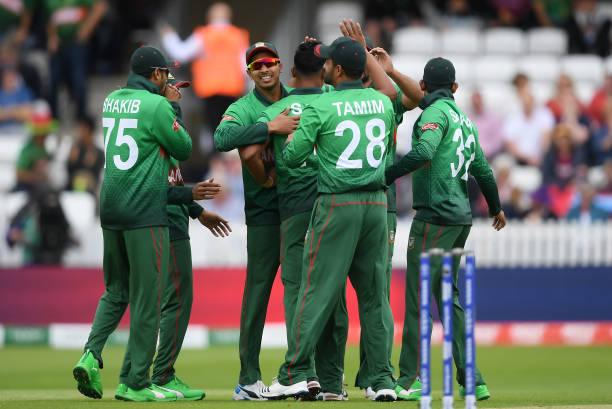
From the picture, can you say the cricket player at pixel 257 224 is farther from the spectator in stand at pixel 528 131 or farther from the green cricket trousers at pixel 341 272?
the spectator in stand at pixel 528 131

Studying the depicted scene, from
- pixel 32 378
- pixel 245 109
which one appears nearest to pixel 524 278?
pixel 32 378

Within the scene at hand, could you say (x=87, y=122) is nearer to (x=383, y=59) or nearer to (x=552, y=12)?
(x=552, y=12)

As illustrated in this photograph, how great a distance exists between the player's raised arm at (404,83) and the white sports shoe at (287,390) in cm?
246

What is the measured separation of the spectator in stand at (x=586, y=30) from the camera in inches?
880

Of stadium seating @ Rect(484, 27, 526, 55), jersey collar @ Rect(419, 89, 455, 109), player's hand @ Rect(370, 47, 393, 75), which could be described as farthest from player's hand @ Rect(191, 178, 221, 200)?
stadium seating @ Rect(484, 27, 526, 55)

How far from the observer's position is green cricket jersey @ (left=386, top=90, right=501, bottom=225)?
9.16m

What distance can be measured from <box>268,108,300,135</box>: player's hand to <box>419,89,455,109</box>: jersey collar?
3.63 ft

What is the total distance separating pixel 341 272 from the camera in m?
8.57

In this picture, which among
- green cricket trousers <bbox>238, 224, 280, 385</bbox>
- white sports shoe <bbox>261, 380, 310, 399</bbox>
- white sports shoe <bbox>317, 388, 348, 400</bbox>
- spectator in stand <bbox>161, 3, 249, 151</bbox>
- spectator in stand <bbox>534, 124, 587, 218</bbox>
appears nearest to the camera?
white sports shoe <bbox>261, 380, 310, 399</bbox>

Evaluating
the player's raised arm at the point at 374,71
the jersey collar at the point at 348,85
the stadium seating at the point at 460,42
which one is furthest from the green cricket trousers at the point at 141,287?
the stadium seating at the point at 460,42

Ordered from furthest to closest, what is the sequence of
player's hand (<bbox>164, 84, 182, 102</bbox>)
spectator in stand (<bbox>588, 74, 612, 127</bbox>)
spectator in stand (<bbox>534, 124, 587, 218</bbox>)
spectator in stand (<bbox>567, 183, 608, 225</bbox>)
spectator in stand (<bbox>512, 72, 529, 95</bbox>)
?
spectator in stand (<bbox>588, 74, 612, 127</bbox>)
spectator in stand (<bbox>512, 72, 529, 95</bbox>)
spectator in stand (<bbox>534, 124, 587, 218</bbox>)
spectator in stand (<bbox>567, 183, 608, 225</bbox>)
player's hand (<bbox>164, 84, 182, 102</bbox>)

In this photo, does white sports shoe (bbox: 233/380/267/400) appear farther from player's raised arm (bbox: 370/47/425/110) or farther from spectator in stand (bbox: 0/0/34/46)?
spectator in stand (bbox: 0/0/34/46)

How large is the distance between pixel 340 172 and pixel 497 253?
9.58 m

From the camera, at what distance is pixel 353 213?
851 centimetres
